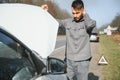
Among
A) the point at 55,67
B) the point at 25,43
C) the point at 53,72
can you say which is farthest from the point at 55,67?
the point at 25,43

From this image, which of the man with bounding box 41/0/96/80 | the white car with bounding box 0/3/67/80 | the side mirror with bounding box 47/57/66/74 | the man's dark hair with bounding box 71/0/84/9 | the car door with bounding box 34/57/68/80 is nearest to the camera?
the white car with bounding box 0/3/67/80

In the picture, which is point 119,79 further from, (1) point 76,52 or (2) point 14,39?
(2) point 14,39

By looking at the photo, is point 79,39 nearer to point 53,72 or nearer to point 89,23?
point 89,23

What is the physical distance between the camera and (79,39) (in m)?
5.76

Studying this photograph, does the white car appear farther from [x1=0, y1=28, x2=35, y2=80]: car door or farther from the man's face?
the man's face

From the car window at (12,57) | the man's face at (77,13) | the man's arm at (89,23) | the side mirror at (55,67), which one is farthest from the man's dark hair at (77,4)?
the car window at (12,57)

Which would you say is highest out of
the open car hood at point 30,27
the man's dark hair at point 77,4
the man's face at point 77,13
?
the man's dark hair at point 77,4

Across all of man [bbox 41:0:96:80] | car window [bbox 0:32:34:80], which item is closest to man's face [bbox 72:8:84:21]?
man [bbox 41:0:96:80]

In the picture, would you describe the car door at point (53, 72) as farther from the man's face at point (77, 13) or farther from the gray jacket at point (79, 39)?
the man's face at point (77, 13)

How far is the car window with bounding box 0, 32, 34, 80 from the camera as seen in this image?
4238mm

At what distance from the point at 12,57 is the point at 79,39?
1477 millimetres

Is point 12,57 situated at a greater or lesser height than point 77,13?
lesser

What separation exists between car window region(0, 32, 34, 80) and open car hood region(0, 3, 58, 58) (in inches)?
4.3

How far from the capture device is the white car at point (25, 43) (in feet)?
14.1
